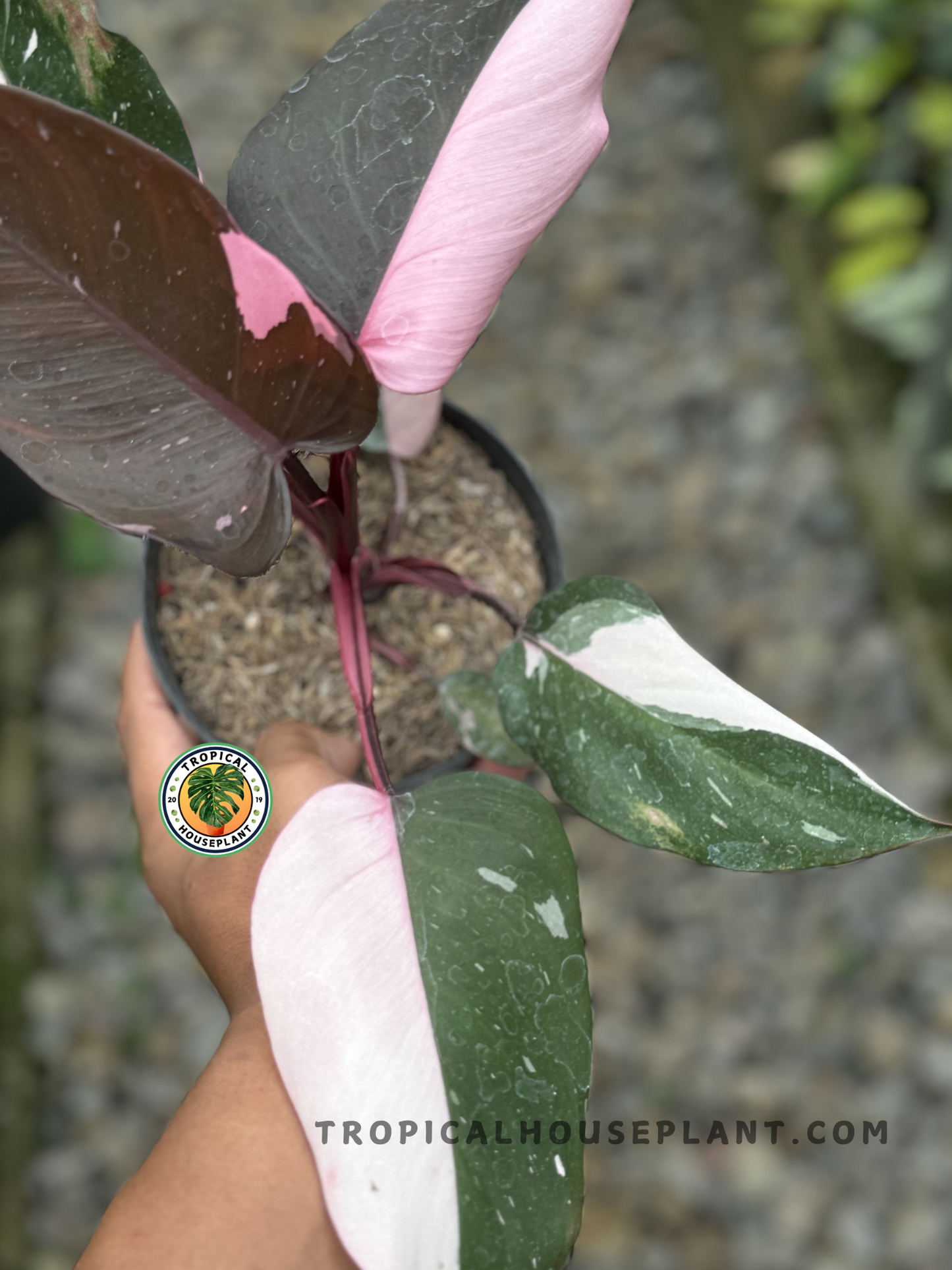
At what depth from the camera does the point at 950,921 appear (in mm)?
1304

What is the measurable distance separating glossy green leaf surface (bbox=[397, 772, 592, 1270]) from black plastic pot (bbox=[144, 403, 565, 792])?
25cm

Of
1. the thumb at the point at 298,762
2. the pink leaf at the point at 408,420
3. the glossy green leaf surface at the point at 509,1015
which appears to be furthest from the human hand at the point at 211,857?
the pink leaf at the point at 408,420

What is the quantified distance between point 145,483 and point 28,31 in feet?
0.80

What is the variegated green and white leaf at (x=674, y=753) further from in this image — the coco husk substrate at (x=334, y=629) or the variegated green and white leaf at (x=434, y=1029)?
the coco husk substrate at (x=334, y=629)

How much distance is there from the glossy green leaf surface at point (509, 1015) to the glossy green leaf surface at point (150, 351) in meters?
0.20

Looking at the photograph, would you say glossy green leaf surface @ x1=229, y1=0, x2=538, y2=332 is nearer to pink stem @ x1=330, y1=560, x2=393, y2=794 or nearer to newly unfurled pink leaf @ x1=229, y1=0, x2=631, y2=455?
newly unfurled pink leaf @ x1=229, y1=0, x2=631, y2=455

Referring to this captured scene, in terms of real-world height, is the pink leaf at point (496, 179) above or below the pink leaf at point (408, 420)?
above

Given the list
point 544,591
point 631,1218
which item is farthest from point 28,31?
point 631,1218

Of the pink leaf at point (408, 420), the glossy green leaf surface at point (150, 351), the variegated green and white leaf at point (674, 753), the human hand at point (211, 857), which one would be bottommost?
the human hand at point (211, 857)

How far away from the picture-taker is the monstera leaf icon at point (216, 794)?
0.60m

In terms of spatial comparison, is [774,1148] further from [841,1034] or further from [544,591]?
[544,591]

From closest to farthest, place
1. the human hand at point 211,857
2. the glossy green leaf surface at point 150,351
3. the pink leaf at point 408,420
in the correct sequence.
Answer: the glossy green leaf surface at point 150,351 → the human hand at point 211,857 → the pink leaf at point 408,420

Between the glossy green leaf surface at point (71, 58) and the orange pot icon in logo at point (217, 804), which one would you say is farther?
the orange pot icon in logo at point (217, 804)

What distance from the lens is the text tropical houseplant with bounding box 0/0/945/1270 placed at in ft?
1.46
